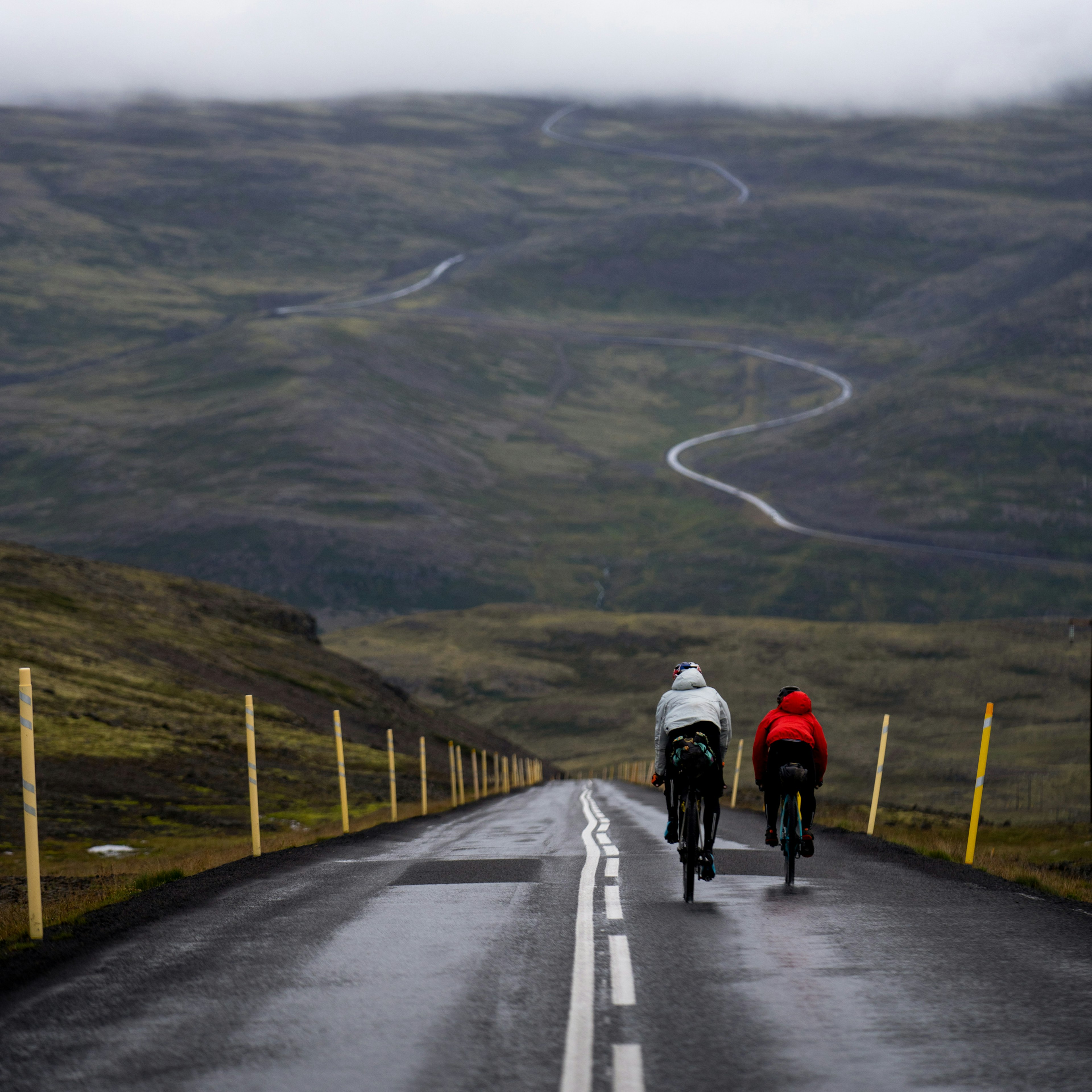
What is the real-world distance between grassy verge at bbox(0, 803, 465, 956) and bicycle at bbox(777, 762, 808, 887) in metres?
6.69

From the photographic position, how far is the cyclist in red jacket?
43.6 feet

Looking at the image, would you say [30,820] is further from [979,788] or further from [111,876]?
[979,788]

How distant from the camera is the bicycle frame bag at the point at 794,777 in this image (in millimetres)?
13125

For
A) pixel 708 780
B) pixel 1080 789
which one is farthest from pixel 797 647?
pixel 708 780

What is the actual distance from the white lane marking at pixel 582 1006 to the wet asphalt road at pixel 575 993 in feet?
0.09

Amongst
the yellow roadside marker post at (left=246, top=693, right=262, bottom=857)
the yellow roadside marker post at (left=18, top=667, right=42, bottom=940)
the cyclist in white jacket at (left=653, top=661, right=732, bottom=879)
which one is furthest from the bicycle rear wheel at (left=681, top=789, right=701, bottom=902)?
the yellow roadside marker post at (left=246, top=693, right=262, bottom=857)

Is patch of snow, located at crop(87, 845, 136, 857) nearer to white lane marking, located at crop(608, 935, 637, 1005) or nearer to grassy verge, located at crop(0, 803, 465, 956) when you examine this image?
grassy verge, located at crop(0, 803, 465, 956)

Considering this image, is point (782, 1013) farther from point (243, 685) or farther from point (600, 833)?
point (243, 685)

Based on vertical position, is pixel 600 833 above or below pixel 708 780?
below

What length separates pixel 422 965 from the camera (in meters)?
9.57

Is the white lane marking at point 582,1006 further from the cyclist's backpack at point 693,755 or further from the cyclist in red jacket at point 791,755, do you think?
the cyclist in red jacket at point 791,755

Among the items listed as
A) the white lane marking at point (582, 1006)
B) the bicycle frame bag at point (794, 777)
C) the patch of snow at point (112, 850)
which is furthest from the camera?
the patch of snow at point (112, 850)

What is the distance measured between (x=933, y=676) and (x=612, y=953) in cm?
15673

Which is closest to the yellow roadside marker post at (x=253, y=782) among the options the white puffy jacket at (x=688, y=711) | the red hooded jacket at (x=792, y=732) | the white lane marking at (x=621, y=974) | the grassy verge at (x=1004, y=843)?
the white puffy jacket at (x=688, y=711)
